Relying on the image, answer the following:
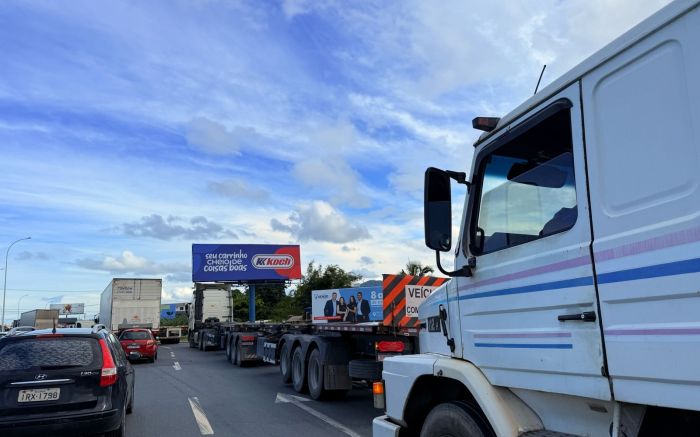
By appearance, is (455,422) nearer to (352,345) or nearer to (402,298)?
(402,298)

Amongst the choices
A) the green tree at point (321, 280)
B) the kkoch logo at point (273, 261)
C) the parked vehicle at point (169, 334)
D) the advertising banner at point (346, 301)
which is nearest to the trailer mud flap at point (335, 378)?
the advertising banner at point (346, 301)

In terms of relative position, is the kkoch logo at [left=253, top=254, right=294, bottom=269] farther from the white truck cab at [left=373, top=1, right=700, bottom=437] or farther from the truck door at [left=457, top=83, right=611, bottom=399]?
the truck door at [left=457, top=83, right=611, bottom=399]

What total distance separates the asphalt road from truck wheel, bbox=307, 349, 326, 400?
0.20m

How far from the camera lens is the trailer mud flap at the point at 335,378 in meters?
10.2

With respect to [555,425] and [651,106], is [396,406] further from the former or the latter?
[651,106]

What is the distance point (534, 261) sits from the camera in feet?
9.16

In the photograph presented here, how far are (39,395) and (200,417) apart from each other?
3291 millimetres

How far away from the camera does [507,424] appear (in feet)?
9.31

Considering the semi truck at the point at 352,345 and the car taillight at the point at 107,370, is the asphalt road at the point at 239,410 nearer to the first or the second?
the semi truck at the point at 352,345

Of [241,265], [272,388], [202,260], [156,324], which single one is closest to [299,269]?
[241,265]

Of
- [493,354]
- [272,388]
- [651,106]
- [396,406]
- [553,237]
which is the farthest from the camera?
[272,388]

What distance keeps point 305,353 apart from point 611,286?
9817mm

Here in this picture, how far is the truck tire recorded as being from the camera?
8273 millimetres

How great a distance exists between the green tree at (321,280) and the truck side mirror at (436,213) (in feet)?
184
